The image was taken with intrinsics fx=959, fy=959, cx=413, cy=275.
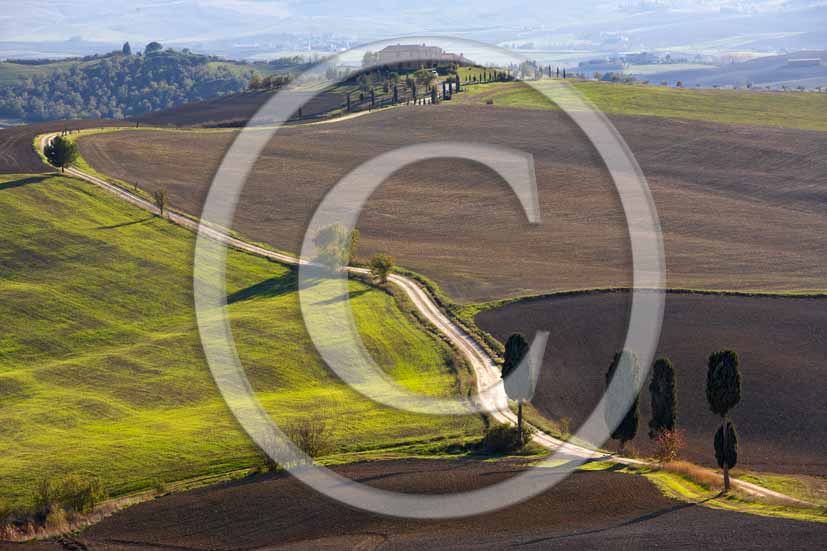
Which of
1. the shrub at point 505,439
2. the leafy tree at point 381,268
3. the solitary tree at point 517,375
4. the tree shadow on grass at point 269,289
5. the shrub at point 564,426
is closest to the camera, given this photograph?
the shrub at point 505,439

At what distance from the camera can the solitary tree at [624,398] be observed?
4884 cm

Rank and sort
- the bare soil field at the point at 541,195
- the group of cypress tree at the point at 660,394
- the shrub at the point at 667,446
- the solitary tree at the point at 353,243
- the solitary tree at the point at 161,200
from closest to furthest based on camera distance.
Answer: the group of cypress tree at the point at 660,394
the shrub at the point at 667,446
the bare soil field at the point at 541,195
the solitary tree at the point at 353,243
the solitary tree at the point at 161,200

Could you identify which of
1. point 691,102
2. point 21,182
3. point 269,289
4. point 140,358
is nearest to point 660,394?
point 140,358

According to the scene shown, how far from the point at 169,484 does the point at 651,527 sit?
71.6 feet

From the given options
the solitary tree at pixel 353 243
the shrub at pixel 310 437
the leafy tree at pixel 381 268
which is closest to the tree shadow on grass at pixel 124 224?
the solitary tree at pixel 353 243

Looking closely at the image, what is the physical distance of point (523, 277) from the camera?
81.9 m

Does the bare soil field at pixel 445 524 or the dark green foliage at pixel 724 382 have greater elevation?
the dark green foliage at pixel 724 382

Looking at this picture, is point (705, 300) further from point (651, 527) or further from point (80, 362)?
point (80, 362)

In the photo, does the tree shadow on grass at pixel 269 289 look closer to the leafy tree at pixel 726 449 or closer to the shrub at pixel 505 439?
the shrub at pixel 505 439

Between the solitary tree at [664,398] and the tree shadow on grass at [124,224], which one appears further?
→ the tree shadow on grass at [124,224]

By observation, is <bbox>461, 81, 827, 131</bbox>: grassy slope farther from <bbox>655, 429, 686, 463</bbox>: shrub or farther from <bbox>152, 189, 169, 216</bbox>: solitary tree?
<bbox>655, 429, 686, 463</bbox>: shrub

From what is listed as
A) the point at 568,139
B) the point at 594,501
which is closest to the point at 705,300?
the point at 594,501

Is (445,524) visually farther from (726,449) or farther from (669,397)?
(669,397)

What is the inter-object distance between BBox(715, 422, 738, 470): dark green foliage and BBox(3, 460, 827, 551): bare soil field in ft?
12.5
